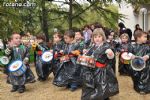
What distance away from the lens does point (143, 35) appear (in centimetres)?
848

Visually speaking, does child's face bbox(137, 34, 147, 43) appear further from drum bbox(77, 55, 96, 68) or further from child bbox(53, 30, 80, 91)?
drum bbox(77, 55, 96, 68)

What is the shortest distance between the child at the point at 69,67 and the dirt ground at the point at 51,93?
0.19 m

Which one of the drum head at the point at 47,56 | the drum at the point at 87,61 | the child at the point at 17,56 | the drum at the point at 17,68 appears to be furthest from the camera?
the drum head at the point at 47,56

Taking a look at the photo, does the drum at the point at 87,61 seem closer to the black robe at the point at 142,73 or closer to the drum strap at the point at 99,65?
the drum strap at the point at 99,65

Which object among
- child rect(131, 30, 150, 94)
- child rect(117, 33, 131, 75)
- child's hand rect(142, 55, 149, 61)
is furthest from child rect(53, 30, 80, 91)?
child's hand rect(142, 55, 149, 61)

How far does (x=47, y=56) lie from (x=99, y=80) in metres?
2.82

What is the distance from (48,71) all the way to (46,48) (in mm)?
707

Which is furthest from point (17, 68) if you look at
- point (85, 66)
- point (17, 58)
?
point (85, 66)

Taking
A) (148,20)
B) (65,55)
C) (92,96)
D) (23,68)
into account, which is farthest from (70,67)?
(148,20)

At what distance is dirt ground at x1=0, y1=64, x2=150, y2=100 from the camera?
8505 millimetres

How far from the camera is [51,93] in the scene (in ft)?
30.3

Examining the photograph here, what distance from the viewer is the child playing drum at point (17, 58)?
937 cm

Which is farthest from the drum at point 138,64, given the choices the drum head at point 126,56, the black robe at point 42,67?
the black robe at point 42,67

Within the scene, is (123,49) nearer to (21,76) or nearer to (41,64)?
(41,64)
